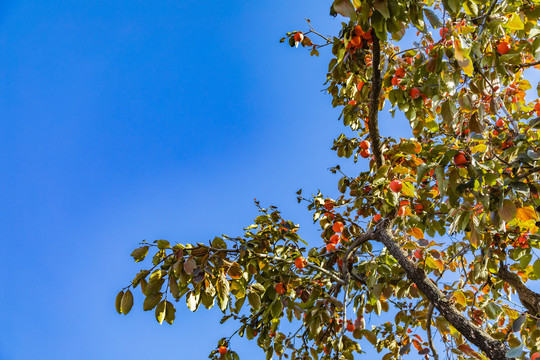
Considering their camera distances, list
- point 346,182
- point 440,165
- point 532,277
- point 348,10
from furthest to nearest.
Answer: point 346,182 → point 532,277 → point 440,165 → point 348,10

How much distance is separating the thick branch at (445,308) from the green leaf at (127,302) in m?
1.92

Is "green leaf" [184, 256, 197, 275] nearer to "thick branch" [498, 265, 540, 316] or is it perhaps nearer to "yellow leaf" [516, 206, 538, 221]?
"yellow leaf" [516, 206, 538, 221]

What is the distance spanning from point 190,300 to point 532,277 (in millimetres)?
2294

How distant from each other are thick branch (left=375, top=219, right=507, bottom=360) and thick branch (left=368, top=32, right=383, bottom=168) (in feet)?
2.39

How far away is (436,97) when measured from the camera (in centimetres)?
205

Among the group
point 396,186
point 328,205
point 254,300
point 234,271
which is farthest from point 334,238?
point 234,271

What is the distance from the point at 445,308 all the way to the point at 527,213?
86 centimetres

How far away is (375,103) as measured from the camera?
270cm

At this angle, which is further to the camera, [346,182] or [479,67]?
[346,182]

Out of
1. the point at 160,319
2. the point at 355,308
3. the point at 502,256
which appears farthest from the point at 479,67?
the point at 160,319

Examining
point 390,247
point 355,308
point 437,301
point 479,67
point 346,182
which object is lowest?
point 437,301

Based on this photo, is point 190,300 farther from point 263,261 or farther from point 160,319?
point 263,261

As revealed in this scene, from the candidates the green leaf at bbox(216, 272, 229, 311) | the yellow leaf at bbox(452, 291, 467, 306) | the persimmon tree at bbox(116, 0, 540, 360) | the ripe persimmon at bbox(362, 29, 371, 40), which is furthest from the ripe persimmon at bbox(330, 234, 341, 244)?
the ripe persimmon at bbox(362, 29, 371, 40)

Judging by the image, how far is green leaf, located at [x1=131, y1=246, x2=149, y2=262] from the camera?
2111 millimetres
